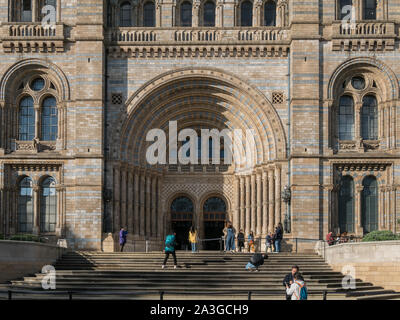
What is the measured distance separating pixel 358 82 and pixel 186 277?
15.7 m

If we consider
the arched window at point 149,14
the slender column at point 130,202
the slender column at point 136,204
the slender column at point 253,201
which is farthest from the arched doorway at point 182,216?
the arched window at point 149,14

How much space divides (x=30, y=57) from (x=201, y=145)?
10.7 metres

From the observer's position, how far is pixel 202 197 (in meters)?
40.7

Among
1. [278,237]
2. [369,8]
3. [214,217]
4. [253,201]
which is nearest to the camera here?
[278,237]

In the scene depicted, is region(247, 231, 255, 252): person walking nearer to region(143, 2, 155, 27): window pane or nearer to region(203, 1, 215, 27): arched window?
region(203, 1, 215, 27): arched window

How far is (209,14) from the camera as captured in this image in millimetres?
39219

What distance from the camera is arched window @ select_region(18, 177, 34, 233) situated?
123 feet

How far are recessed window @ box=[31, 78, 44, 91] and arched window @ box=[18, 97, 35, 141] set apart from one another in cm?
63

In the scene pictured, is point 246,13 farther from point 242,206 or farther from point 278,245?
point 278,245

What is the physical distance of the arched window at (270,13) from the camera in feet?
128

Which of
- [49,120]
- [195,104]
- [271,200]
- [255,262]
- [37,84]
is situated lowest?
[255,262]

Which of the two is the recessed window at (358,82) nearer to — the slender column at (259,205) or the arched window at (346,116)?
the arched window at (346,116)

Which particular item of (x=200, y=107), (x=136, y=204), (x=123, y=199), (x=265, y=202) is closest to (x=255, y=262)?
(x=265, y=202)
